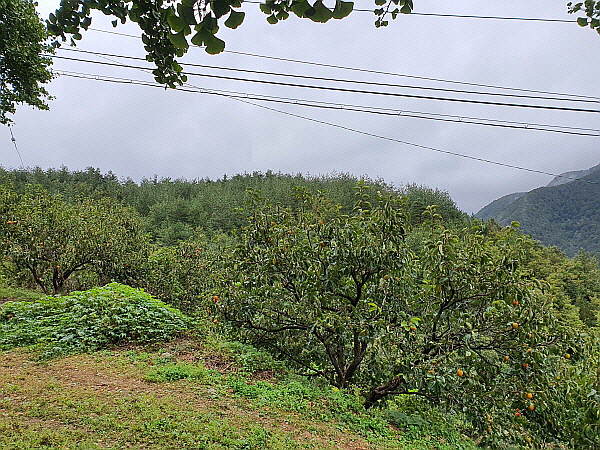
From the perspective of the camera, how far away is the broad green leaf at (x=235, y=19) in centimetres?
99

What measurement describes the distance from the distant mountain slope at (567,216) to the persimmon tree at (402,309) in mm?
39226

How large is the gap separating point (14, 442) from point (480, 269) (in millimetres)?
3608

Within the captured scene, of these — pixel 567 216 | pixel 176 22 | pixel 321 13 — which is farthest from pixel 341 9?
pixel 567 216

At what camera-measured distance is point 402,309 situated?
11.6 feet

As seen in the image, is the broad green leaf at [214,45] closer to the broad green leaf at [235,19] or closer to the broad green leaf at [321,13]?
the broad green leaf at [235,19]

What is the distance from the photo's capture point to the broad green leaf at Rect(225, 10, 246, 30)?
99cm

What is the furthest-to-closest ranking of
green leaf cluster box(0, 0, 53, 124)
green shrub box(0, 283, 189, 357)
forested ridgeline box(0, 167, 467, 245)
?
forested ridgeline box(0, 167, 467, 245) < green leaf cluster box(0, 0, 53, 124) < green shrub box(0, 283, 189, 357)

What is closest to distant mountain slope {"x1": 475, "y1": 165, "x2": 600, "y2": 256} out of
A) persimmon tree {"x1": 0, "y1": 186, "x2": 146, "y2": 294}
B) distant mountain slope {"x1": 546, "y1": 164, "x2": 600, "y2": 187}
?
distant mountain slope {"x1": 546, "y1": 164, "x2": 600, "y2": 187}

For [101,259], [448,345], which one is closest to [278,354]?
[448,345]

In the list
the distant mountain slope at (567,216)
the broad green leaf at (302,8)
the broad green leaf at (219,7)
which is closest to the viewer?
the broad green leaf at (219,7)

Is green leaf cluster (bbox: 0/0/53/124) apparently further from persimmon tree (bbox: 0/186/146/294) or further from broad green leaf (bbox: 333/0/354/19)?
broad green leaf (bbox: 333/0/354/19)

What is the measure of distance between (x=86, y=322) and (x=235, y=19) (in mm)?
5190

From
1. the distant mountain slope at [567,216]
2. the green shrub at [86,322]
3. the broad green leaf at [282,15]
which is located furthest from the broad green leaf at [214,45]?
the distant mountain slope at [567,216]

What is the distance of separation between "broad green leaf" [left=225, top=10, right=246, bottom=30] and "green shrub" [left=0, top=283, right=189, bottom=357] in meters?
4.60
